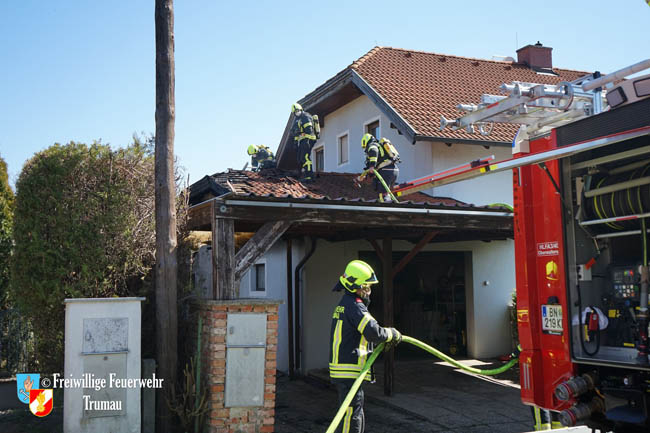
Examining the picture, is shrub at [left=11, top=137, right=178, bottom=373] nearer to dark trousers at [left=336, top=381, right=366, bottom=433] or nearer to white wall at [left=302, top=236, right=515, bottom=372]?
dark trousers at [left=336, top=381, right=366, bottom=433]

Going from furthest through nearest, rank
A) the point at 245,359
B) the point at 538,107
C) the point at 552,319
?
the point at 245,359 < the point at 552,319 < the point at 538,107

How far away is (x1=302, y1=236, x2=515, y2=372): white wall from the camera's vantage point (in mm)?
12719

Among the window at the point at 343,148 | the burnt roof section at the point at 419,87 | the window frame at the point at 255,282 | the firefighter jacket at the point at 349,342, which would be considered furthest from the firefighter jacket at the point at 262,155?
the firefighter jacket at the point at 349,342

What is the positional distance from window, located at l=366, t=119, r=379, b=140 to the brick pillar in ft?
28.4

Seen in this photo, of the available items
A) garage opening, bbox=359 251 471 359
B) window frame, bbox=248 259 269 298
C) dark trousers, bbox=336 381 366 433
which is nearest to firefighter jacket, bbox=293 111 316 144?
window frame, bbox=248 259 269 298

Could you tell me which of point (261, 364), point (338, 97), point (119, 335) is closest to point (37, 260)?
point (119, 335)

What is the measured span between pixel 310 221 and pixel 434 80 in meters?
9.72

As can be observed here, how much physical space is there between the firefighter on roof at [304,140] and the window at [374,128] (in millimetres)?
1992

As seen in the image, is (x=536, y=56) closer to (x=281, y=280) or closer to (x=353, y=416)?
(x=281, y=280)

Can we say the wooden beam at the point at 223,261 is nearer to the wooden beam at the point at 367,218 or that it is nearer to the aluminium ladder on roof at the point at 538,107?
the wooden beam at the point at 367,218

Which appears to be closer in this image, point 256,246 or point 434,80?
point 256,246

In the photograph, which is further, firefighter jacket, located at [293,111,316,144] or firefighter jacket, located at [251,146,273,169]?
firefighter jacket, located at [251,146,273,169]

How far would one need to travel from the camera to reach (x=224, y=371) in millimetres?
7215

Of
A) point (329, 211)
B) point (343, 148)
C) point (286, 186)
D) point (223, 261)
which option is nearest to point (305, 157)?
point (286, 186)
